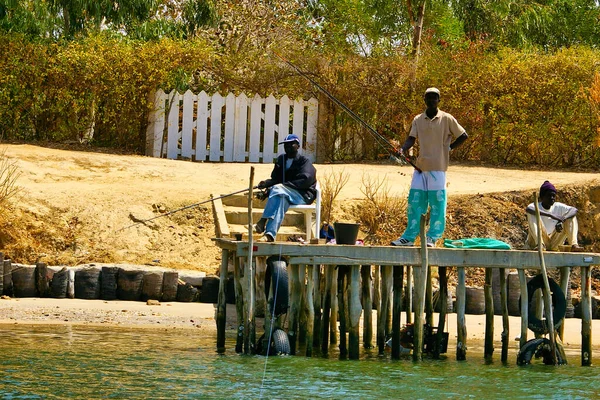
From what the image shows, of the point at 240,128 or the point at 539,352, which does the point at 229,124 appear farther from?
the point at 539,352

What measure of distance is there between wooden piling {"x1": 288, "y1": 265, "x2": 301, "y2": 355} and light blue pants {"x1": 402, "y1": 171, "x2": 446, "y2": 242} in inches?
53.7

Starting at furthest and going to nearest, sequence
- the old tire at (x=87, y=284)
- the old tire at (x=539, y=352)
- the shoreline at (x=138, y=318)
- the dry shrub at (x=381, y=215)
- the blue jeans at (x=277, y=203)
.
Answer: the dry shrub at (x=381, y=215), the old tire at (x=87, y=284), the shoreline at (x=138, y=318), the blue jeans at (x=277, y=203), the old tire at (x=539, y=352)

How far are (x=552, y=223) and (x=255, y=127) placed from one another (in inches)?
467

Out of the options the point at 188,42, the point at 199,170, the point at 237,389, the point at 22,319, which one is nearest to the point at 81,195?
the point at 199,170

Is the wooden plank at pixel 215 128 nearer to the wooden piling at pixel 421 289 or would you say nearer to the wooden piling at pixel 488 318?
the wooden piling at pixel 488 318

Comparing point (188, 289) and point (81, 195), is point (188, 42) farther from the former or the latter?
point (188, 289)

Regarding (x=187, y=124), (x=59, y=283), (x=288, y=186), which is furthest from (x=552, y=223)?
(x=187, y=124)

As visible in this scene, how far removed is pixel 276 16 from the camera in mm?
31672

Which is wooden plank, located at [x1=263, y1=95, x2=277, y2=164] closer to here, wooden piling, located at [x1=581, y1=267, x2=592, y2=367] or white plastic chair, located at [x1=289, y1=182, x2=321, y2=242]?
white plastic chair, located at [x1=289, y1=182, x2=321, y2=242]

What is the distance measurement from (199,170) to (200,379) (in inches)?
433

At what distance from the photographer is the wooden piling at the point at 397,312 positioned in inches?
522

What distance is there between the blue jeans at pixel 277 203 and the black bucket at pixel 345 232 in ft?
2.33

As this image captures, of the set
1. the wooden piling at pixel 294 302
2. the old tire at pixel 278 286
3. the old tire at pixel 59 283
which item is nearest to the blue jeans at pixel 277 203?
the old tire at pixel 278 286

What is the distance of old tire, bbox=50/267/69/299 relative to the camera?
16.5 m
